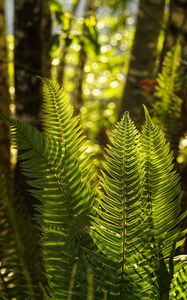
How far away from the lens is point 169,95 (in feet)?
7.73

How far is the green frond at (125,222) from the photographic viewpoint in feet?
3.78

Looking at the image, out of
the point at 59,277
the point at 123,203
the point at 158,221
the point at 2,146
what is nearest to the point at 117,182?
the point at 123,203

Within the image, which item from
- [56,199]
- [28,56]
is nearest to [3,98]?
[28,56]

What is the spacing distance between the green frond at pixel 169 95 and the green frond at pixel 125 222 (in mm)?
1088

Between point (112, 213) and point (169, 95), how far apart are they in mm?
1281

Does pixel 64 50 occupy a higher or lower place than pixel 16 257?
higher

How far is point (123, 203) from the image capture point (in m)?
1.15

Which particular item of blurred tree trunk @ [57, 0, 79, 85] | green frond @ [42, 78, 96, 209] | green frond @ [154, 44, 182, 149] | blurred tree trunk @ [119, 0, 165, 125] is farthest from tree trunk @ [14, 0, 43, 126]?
green frond @ [42, 78, 96, 209]

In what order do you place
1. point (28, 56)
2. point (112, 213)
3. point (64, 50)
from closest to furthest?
point (112, 213) → point (28, 56) → point (64, 50)

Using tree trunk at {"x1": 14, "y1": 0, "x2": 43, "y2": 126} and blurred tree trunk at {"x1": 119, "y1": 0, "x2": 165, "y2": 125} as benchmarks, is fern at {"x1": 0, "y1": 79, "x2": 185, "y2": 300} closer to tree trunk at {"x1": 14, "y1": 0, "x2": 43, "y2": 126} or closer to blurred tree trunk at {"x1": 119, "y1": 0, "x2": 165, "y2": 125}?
tree trunk at {"x1": 14, "y1": 0, "x2": 43, "y2": 126}

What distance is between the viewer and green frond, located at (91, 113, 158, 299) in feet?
3.78

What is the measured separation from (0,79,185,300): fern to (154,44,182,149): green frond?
104cm

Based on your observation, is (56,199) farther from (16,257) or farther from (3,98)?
(3,98)

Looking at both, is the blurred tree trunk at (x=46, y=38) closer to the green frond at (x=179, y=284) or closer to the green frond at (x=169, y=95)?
the green frond at (x=169, y=95)
